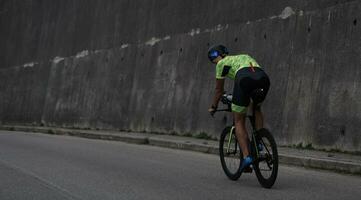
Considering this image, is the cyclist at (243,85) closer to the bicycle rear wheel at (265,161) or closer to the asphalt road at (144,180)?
the bicycle rear wheel at (265,161)

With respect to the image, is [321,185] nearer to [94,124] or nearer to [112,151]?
[112,151]

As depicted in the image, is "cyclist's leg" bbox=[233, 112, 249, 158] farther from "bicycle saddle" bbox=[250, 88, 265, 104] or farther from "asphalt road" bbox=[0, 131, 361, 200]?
"asphalt road" bbox=[0, 131, 361, 200]

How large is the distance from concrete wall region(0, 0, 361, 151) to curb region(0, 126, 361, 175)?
106 centimetres

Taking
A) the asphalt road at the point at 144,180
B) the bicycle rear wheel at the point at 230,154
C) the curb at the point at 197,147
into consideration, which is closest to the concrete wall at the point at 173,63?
the curb at the point at 197,147

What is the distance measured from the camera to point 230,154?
27.5ft

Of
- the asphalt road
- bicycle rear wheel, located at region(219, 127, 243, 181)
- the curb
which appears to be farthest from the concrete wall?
bicycle rear wheel, located at region(219, 127, 243, 181)

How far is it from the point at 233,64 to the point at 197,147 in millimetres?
5415

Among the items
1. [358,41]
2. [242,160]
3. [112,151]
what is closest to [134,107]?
[112,151]

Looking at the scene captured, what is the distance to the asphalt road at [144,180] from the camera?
705cm

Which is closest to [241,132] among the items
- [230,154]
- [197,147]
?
[230,154]

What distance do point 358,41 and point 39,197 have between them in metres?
6.66

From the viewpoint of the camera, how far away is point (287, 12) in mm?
13227

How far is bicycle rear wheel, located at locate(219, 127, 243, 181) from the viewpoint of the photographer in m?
8.16

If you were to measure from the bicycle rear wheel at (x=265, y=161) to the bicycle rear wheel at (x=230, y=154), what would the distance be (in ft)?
1.73
